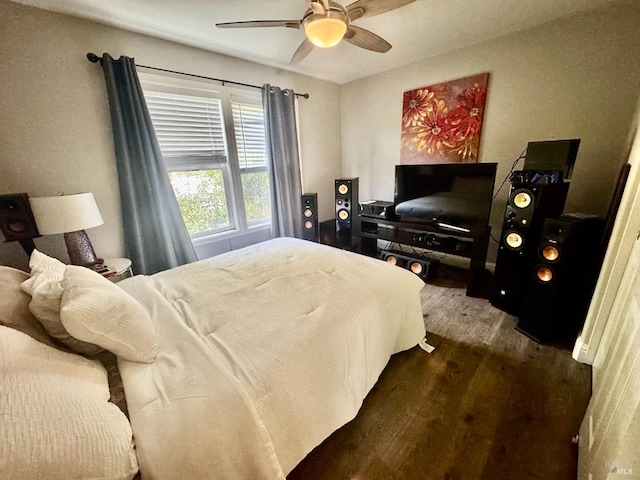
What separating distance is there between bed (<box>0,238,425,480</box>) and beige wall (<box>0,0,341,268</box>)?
1121 mm

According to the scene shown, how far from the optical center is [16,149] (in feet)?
5.94

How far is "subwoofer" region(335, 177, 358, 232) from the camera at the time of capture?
10.0 feet

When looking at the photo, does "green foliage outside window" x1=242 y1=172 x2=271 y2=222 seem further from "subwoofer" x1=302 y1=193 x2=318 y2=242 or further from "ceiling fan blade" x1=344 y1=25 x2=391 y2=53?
"ceiling fan blade" x1=344 y1=25 x2=391 y2=53

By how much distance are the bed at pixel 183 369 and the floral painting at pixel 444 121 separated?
209 cm

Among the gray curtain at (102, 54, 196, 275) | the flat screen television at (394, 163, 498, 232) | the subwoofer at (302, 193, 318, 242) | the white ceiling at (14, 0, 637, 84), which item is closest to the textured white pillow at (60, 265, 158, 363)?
the gray curtain at (102, 54, 196, 275)

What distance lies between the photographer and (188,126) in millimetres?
2586

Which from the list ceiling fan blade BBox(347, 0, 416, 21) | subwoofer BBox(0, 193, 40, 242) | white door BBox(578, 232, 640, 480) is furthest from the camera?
subwoofer BBox(0, 193, 40, 242)

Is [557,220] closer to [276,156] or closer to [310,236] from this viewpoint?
[310,236]

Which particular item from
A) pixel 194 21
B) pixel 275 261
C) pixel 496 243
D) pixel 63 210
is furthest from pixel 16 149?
pixel 496 243

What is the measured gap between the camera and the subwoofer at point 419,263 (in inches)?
108

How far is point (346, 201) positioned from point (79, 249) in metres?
2.45

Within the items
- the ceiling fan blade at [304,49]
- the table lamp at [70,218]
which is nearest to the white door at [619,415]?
the ceiling fan blade at [304,49]

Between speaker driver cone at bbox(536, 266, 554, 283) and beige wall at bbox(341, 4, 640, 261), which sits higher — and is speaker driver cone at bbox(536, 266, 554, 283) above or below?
below

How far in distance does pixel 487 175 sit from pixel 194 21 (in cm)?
272
